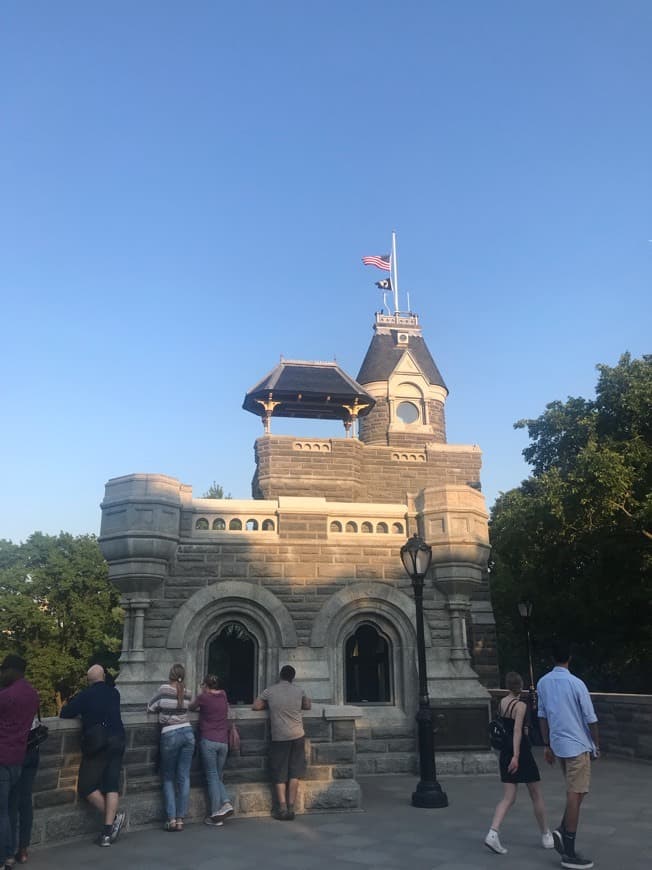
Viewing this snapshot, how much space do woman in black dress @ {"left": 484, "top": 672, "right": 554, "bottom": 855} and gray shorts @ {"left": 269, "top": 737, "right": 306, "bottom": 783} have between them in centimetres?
223

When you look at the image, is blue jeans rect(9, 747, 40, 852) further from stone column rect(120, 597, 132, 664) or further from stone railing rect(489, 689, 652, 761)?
stone railing rect(489, 689, 652, 761)

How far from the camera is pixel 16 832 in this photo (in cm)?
597

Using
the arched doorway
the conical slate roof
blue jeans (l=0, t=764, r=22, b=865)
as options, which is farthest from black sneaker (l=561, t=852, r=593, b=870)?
the conical slate roof

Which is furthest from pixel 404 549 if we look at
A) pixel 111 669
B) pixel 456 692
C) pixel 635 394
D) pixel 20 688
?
pixel 111 669

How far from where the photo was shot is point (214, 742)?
7656mm

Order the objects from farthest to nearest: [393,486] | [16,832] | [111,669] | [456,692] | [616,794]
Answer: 1. [111,669]
2. [393,486]
3. [456,692]
4. [616,794]
5. [16,832]

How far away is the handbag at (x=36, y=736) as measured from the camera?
20.5 ft

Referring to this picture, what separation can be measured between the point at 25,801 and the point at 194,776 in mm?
2148

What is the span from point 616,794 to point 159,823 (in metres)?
5.93

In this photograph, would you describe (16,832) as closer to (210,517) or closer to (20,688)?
(20,688)

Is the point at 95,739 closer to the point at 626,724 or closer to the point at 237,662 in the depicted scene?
the point at 237,662

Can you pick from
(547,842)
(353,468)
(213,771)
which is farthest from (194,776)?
(353,468)

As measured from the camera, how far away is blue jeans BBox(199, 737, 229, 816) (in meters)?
7.57

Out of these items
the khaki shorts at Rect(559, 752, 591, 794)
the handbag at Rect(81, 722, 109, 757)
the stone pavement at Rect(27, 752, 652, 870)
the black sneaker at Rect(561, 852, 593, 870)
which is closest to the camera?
the black sneaker at Rect(561, 852, 593, 870)
